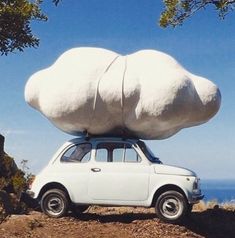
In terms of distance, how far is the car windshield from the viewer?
13159 mm

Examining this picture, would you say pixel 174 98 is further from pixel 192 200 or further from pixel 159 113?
pixel 192 200

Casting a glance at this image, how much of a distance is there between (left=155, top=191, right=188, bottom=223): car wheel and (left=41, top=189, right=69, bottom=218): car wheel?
6.93 ft

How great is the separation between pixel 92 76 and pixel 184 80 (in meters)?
2.05

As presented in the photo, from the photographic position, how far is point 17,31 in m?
18.1

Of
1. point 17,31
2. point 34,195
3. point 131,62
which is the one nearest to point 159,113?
point 131,62

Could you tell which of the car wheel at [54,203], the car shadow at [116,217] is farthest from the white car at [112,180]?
the car shadow at [116,217]

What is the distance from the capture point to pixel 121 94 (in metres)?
12.7

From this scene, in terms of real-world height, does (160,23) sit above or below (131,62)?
above

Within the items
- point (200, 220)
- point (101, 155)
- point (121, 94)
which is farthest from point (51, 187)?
point (200, 220)

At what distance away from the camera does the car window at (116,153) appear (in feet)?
42.7

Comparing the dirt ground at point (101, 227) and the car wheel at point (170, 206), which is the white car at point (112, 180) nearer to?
the car wheel at point (170, 206)

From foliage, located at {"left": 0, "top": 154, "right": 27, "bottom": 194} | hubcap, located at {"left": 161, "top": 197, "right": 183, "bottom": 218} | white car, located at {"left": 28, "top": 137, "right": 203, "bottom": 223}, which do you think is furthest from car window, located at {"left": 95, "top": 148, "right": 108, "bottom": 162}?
foliage, located at {"left": 0, "top": 154, "right": 27, "bottom": 194}

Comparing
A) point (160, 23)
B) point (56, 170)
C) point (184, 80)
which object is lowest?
point (56, 170)

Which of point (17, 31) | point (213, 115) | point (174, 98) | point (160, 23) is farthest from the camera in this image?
point (17, 31)
